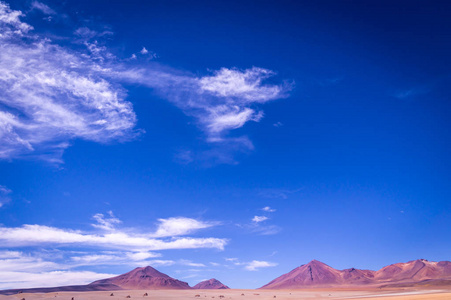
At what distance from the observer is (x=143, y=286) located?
7352 inches

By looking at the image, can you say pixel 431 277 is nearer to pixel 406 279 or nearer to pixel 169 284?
pixel 406 279

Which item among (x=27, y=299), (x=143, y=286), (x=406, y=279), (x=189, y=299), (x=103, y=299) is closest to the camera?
(x=27, y=299)

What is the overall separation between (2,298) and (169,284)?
168703 millimetres

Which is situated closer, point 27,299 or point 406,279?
point 27,299

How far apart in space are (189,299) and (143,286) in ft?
467

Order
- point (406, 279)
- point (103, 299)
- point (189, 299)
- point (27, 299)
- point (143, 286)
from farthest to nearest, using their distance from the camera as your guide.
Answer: point (406, 279) → point (143, 286) → point (189, 299) → point (103, 299) → point (27, 299)

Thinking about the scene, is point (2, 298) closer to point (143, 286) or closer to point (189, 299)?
point (189, 299)

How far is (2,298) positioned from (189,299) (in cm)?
2937

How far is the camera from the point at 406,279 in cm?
19938

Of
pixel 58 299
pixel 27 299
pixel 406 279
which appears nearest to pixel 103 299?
pixel 58 299

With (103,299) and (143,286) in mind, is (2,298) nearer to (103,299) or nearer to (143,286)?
(103,299)

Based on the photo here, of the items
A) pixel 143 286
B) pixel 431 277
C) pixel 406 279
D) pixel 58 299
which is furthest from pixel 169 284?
pixel 58 299

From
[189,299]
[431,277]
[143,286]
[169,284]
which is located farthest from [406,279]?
[189,299]

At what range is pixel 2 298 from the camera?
43.0 metres
